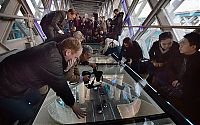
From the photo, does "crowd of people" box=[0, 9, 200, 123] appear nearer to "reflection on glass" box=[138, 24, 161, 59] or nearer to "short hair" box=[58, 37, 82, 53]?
"short hair" box=[58, 37, 82, 53]

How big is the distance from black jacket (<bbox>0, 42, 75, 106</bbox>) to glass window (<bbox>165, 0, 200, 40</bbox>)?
A: 96.6 inches

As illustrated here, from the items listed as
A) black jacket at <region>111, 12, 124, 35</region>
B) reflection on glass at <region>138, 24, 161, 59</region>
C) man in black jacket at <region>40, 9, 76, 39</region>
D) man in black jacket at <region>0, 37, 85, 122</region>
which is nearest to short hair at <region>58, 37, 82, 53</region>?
man in black jacket at <region>0, 37, 85, 122</region>

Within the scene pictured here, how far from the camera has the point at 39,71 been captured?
1182 mm

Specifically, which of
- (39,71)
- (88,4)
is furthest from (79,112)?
(88,4)

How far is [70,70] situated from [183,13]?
271 centimetres

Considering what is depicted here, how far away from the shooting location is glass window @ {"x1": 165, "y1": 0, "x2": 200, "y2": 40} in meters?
2.96

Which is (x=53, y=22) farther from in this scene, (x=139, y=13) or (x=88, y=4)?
(x=88, y=4)

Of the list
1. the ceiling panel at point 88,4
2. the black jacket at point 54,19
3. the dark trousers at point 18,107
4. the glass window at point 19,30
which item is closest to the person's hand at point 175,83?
the dark trousers at point 18,107

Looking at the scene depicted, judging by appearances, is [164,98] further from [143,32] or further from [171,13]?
[143,32]

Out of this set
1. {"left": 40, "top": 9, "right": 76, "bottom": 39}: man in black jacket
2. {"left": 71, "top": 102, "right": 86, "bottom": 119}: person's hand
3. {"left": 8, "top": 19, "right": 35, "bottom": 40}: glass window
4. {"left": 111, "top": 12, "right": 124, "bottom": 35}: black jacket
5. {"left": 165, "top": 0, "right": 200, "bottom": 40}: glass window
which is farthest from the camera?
{"left": 111, "top": 12, "right": 124, "bottom": 35}: black jacket

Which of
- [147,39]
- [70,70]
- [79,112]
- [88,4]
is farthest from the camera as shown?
[88,4]

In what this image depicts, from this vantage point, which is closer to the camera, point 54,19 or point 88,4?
point 54,19

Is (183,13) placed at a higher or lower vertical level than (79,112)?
higher

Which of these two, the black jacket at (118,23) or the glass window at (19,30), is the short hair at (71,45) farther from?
the black jacket at (118,23)
